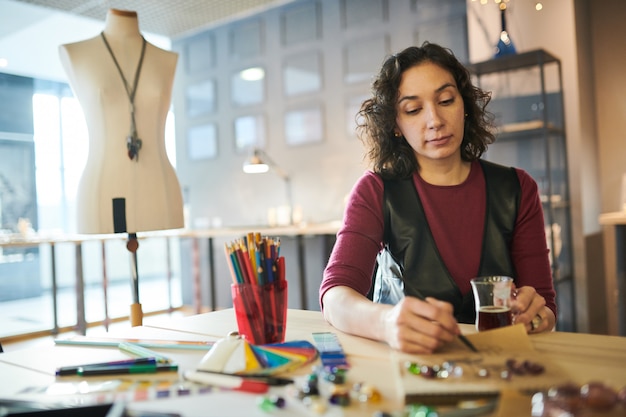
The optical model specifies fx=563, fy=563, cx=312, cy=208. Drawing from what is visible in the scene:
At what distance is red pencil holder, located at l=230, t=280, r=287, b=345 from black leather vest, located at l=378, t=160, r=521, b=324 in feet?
1.46

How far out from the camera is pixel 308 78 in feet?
16.6

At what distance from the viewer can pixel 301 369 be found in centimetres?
84

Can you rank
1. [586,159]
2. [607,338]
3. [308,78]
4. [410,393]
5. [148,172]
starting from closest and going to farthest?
[410,393] < [607,338] < [148,172] < [586,159] < [308,78]

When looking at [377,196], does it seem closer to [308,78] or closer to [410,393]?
[410,393]

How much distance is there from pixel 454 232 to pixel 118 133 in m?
1.29

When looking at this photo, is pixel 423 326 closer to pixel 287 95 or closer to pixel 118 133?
pixel 118 133

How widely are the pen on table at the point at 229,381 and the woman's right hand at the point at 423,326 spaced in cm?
24

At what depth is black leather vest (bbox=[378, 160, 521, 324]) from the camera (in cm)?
130

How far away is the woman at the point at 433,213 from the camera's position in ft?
4.28

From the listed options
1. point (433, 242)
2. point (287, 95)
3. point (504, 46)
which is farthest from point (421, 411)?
point (287, 95)

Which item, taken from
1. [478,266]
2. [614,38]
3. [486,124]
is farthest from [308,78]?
[478,266]

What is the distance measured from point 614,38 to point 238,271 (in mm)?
3766

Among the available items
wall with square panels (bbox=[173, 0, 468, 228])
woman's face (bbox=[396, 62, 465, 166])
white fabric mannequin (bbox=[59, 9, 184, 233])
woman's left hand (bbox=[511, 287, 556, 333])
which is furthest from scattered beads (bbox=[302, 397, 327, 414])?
wall with square panels (bbox=[173, 0, 468, 228])

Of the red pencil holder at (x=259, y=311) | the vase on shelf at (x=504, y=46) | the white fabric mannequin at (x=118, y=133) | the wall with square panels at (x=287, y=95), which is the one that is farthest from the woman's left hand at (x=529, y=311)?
the wall with square panels at (x=287, y=95)
